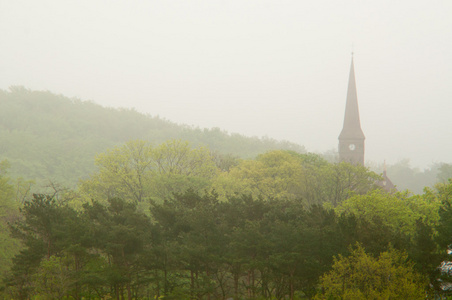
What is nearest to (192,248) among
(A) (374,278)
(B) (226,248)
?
(B) (226,248)

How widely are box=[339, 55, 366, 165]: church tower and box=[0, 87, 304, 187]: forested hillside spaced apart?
2344cm

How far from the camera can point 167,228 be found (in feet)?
89.4

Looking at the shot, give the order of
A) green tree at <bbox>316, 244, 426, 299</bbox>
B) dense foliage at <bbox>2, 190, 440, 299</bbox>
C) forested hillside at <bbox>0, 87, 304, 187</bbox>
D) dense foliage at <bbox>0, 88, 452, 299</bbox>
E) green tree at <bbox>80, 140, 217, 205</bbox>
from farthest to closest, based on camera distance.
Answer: forested hillside at <bbox>0, 87, 304, 187</bbox>
green tree at <bbox>80, 140, 217, 205</bbox>
dense foliage at <bbox>2, 190, 440, 299</bbox>
dense foliage at <bbox>0, 88, 452, 299</bbox>
green tree at <bbox>316, 244, 426, 299</bbox>

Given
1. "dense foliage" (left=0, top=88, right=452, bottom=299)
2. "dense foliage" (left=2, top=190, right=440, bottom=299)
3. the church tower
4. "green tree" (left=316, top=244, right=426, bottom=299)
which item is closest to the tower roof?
the church tower

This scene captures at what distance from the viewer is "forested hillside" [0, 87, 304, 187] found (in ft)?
236

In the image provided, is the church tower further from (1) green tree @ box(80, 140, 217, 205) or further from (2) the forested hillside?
(1) green tree @ box(80, 140, 217, 205)

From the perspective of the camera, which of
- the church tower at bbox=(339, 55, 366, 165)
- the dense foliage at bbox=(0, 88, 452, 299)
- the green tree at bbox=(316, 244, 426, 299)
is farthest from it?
the church tower at bbox=(339, 55, 366, 165)

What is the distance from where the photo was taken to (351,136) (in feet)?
211

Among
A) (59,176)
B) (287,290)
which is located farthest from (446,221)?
(59,176)

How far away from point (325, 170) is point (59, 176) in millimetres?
46718

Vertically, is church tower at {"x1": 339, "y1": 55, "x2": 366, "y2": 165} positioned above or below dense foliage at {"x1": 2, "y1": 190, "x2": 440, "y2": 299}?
above

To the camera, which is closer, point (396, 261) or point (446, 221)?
point (396, 261)

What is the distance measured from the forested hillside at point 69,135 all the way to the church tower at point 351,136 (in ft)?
76.9

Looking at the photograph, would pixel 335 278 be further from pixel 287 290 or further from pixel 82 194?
pixel 82 194
